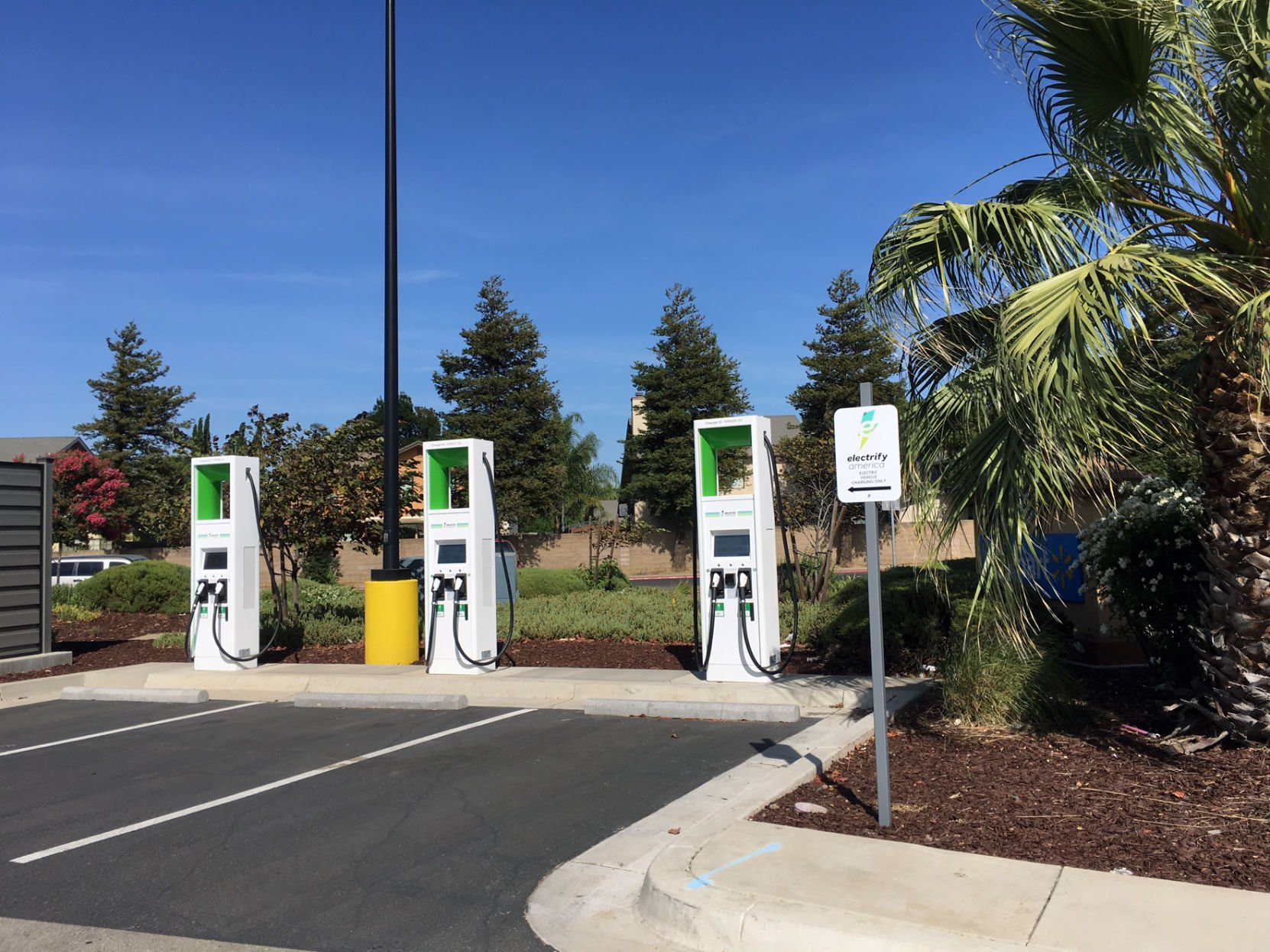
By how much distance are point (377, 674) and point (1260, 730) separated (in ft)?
28.9

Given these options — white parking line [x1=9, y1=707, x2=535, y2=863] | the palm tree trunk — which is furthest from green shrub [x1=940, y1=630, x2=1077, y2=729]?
white parking line [x1=9, y1=707, x2=535, y2=863]

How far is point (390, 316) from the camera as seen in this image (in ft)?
41.4

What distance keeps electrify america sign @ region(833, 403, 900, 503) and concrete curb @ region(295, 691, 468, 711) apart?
5.97 meters

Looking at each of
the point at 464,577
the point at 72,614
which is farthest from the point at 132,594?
the point at 464,577

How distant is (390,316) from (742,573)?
5846 mm

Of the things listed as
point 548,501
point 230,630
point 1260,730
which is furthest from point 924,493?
point 548,501

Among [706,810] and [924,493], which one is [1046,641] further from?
[706,810]

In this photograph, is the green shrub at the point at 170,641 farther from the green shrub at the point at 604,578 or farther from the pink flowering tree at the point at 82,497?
the pink flowering tree at the point at 82,497

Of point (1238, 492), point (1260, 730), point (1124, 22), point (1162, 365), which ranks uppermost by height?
point (1124, 22)

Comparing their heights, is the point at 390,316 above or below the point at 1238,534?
above

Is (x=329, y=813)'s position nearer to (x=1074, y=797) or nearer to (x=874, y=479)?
(x=874, y=479)

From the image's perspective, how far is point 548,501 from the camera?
39.5m

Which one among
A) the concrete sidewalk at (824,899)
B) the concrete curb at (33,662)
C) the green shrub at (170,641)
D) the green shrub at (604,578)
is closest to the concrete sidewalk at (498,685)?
the concrete curb at (33,662)

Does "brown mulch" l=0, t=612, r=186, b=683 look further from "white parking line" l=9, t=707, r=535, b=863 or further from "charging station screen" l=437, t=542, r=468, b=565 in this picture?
"white parking line" l=9, t=707, r=535, b=863
